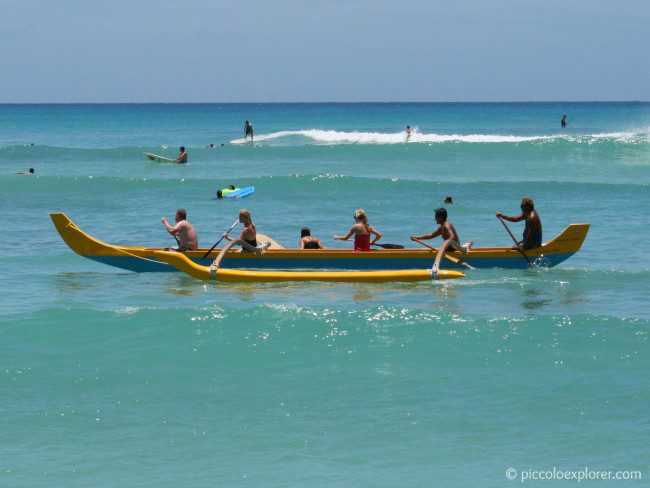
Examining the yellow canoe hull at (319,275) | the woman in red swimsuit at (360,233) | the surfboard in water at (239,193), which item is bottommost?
the yellow canoe hull at (319,275)

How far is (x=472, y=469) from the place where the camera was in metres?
8.79

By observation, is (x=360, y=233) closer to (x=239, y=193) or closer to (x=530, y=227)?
(x=530, y=227)

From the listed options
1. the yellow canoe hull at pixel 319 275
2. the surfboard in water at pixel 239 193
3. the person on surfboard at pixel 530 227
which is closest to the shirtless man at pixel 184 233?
the yellow canoe hull at pixel 319 275

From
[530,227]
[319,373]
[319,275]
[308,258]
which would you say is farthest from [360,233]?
[319,373]

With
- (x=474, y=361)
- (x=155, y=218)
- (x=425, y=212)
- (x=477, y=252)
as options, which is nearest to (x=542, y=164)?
(x=425, y=212)

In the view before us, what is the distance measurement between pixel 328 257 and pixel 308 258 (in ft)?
1.16

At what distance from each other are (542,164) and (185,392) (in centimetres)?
3566

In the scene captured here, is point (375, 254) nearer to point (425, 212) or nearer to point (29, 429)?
point (29, 429)

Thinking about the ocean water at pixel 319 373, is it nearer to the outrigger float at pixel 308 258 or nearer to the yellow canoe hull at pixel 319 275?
the yellow canoe hull at pixel 319 275

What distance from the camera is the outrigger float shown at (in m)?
16.7

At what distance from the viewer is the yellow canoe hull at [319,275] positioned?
52.1 feet

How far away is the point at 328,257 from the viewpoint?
16.8 metres

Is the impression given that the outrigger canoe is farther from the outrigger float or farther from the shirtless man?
the shirtless man

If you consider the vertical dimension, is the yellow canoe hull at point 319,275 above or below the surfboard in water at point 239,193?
below
